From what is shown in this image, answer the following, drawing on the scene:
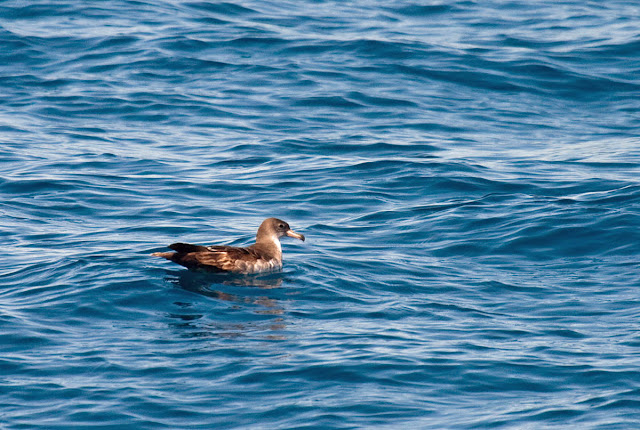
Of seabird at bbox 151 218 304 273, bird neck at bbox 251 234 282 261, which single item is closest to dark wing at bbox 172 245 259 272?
seabird at bbox 151 218 304 273

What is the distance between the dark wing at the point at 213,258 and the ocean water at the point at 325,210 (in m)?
0.23

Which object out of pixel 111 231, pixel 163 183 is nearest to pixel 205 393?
pixel 111 231

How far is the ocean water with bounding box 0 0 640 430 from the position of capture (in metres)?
9.39

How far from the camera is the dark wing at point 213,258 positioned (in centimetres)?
1240

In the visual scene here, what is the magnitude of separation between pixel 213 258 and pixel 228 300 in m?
0.79

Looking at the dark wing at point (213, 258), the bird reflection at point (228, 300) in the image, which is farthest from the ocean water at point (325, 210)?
the dark wing at point (213, 258)

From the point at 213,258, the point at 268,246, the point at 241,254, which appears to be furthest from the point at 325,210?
the point at 213,258

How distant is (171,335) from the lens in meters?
10.5

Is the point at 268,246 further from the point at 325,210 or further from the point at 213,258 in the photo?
the point at 325,210

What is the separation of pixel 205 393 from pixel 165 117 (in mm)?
11155

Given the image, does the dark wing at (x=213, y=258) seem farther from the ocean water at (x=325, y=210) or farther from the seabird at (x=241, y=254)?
the ocean water at (x=325, y=210)

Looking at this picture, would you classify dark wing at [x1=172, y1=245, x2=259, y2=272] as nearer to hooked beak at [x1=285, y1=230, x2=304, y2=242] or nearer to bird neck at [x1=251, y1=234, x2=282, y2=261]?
bird neck at [x1=251, y1=234, x2=282, y2=261]

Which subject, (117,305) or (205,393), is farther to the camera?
(117,305)

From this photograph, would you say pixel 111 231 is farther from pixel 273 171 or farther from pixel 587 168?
pixel 587 168
